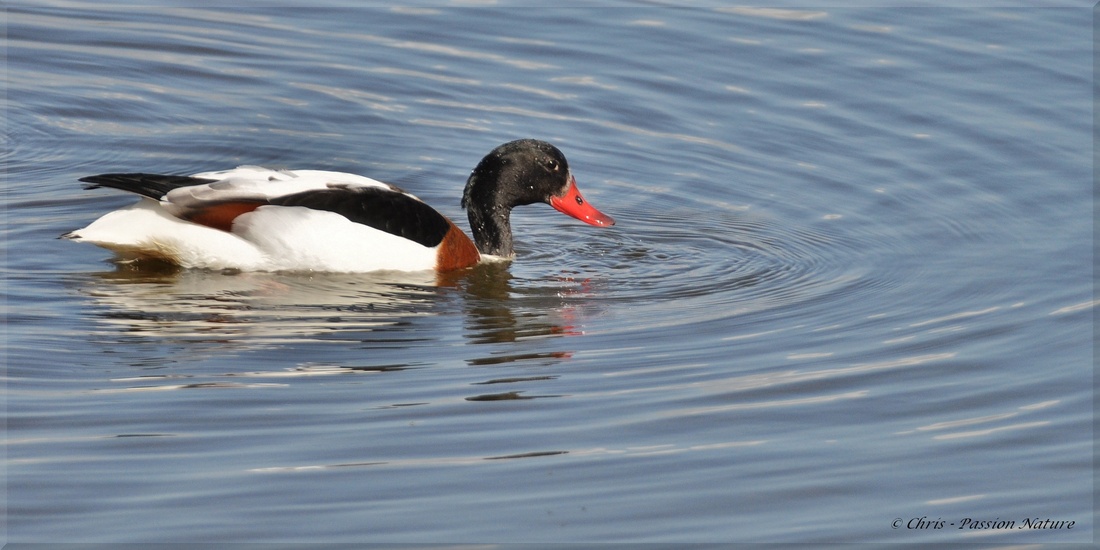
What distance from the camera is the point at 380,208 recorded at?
848 centimetres

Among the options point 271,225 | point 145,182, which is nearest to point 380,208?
point 271,225

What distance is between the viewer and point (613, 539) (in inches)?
195

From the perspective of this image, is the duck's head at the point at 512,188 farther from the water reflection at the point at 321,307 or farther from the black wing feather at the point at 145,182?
the black wing feather at the point at 145,182

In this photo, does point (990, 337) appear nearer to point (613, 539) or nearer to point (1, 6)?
point (613, 539)

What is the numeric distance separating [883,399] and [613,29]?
736 centimetres

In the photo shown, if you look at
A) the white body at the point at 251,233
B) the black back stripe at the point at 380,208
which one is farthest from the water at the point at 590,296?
the black back stripe at the point at 380,208

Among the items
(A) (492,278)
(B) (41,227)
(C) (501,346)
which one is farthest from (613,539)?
(B) (41,227)

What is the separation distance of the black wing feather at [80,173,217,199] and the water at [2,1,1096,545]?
1.69 ft

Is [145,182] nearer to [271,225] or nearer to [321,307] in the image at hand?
[271,225]

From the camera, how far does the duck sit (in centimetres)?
824

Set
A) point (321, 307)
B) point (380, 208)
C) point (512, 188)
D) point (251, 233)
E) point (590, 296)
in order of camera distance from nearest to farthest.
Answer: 1. point (321, 307)
2. point (590, 296)
3. point (251, 233)
4. point (380, 208)
5. point (512, 188)

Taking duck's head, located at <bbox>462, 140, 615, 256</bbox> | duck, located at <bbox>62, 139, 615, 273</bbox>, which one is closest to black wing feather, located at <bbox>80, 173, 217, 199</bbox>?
duck, located at <bbox>62, 139, 615, 273</bbox>

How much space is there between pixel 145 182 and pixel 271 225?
74cm

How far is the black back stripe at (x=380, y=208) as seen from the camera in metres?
8.37
